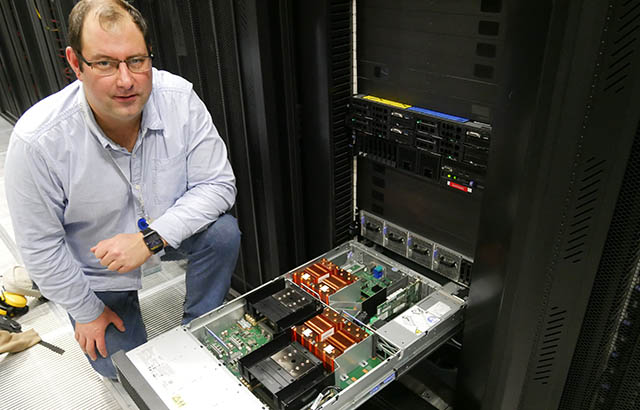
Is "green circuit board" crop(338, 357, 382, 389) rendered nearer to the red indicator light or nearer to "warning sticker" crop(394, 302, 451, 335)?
"warning sticker" crop(394, 302, 451, 335)

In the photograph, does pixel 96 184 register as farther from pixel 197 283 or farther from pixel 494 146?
pixel 494 146

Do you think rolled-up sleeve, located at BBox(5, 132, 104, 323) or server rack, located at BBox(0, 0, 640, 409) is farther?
rolled-up sleeve, located at BBox(5, 132, 104, 323)

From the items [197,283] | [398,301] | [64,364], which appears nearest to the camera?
[398,301]

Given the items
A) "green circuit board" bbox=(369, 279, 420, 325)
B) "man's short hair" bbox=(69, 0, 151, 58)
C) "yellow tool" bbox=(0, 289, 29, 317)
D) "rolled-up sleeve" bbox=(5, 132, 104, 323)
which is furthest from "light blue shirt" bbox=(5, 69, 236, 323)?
"yellow tool" bbox=(0, 289, 29, 317)

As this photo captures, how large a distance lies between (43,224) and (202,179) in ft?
1.71

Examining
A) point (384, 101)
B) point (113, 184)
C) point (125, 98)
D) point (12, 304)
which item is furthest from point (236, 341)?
point (12, 304)

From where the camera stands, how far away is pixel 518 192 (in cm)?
119

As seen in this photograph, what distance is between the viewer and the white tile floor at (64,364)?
1.93 meters

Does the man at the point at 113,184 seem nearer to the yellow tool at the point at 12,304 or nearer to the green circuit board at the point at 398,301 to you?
the green circuit board at the point at 398,301

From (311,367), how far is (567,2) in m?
1.08

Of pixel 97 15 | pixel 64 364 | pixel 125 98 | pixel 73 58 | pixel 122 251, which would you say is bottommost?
pixel 64 364

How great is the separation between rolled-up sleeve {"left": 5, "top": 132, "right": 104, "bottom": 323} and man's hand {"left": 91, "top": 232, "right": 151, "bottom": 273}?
13 centimetres

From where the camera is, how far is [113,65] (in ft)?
4.56

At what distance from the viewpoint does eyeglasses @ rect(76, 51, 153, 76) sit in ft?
4.50
